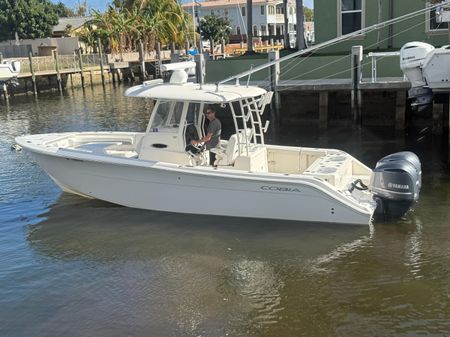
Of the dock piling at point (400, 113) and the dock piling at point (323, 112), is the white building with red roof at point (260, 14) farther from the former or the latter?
the dock piling at point (400, 113)

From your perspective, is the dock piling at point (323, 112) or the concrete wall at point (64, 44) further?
the concrete wall at point (64, 44)

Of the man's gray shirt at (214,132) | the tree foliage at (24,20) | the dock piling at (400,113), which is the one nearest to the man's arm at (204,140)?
the man's gray shirt at (214,132)

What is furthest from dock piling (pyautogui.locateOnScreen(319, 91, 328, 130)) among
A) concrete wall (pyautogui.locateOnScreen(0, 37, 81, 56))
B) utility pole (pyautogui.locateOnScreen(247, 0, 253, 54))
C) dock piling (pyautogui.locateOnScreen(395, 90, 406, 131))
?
concrete wall (pyautogui.locateOnScreen(0, 37, 81, 56))

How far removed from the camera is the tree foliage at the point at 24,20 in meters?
55.8

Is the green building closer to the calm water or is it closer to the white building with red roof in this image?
the calm water

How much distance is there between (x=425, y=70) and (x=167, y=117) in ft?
22.1

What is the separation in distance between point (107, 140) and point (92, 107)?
1825cm

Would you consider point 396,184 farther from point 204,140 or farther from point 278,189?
point 204,140

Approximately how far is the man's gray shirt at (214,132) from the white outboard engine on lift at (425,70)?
19.4ft

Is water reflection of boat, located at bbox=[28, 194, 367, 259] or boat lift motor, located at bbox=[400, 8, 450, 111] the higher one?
boat lift motor, located at bbox=[400, 8, 450, 111]

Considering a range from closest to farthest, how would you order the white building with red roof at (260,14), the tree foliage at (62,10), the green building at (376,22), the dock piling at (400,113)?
1. the dock piling at (400,113)
2. the green building at (376,22)
3. the white building with red roof at (260,14)
4. the tree foliage at (62,10)

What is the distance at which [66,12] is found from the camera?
93812 millimetres

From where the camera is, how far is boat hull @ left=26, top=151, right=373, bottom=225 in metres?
8.88

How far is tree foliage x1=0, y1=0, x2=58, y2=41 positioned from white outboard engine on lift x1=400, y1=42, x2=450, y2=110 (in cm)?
5152
